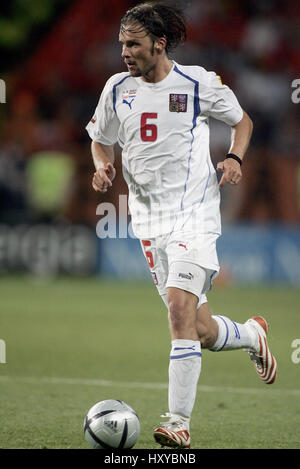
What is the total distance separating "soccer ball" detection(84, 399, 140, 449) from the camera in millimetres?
5043

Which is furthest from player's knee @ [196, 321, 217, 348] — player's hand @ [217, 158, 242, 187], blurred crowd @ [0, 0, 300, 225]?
blurred crowd @ [0, 0, 300, 225]

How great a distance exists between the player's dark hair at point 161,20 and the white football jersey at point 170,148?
198 millimetres

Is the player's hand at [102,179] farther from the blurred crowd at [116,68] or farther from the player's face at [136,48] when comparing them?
the blurred crowd at [116,68]

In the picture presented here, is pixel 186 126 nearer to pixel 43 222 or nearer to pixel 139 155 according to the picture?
pixel 139 155

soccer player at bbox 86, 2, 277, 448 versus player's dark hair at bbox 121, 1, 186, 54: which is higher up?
player's dark hair at bbox 121, 1, 186, 54

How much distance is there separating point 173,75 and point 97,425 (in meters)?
2.16

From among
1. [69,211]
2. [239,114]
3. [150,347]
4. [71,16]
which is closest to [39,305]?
[150,347]

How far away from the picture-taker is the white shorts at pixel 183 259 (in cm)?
539

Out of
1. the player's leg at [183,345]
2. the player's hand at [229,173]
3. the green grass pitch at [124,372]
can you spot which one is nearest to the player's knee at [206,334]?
the player's leg at [183,345]

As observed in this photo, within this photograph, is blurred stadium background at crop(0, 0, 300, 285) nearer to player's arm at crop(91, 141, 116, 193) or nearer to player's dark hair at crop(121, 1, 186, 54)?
player's arm at crop(91, 141, 116, 193)

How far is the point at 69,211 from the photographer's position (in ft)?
58.2

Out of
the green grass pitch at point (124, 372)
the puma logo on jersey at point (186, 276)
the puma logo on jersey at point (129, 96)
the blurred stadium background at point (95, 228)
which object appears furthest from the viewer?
the blurred stadium background at point (95, 228)

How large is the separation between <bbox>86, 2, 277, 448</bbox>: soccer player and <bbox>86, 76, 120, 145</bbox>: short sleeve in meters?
0.01
